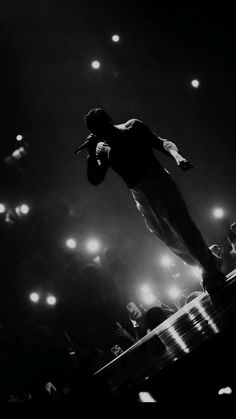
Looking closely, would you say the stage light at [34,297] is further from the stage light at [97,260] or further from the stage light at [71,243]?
the stage light at [97,260]

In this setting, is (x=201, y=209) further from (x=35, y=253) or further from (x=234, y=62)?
(x=35, y=253)

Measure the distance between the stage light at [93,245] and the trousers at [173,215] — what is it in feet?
47.7

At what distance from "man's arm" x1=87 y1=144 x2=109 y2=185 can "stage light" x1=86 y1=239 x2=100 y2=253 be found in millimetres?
14533

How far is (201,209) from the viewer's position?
16266 millimetres

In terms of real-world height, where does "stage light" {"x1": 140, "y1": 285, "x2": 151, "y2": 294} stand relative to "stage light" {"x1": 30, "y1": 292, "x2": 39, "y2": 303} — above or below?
below

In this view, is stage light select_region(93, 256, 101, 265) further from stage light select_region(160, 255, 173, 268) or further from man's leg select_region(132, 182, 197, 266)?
man's leg select_region(132, 182, 197, 266)

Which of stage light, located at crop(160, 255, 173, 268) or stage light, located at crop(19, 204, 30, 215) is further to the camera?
stage light, located at crop(19, 204, 30, 215)

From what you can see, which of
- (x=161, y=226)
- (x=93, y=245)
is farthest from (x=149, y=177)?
(x=93, y=245)

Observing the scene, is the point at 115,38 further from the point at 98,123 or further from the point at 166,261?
the point at 98,123

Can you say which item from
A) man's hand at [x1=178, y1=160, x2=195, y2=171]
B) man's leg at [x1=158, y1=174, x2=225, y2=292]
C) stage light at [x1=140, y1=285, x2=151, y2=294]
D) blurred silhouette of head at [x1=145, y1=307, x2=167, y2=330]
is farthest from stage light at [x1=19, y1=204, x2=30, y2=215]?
man's hand at [x1=178, y1=160, x2=195, y2=171]

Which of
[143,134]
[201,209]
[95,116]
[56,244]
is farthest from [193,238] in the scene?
[56,244]

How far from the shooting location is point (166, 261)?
15.8 meters

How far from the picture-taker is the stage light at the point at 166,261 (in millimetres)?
15216

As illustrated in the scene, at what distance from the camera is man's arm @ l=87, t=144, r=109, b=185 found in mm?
3537
